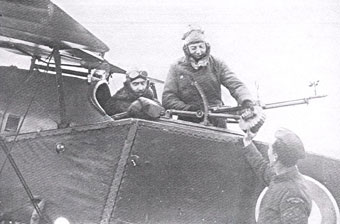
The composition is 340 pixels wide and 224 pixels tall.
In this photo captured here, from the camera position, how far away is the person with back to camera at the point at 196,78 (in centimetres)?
473

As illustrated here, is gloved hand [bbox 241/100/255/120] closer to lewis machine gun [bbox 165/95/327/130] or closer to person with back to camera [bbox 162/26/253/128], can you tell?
lewis machine gun [bbox 165/95/327/130]

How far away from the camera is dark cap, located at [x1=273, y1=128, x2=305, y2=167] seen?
3408 mm

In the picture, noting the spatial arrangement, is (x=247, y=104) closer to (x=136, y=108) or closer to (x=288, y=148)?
(x=288, y=148)

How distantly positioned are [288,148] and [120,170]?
4.67ft

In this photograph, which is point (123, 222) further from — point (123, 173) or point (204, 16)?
point (204, 16)

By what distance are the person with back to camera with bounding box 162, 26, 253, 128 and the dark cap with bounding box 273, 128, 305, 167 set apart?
1305 millimetres

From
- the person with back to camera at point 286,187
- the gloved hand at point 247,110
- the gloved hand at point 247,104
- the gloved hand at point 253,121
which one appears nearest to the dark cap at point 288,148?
the person with back to camera at point 286,187

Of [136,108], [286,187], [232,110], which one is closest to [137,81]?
[136,108]

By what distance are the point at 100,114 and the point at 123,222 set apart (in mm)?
1293

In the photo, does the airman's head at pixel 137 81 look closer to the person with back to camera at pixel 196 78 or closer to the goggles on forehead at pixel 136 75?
the goggles on forehead at pixel 136 75

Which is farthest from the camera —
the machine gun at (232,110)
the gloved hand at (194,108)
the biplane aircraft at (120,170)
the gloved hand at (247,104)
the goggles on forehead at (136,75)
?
the gloved hand at (194,108)

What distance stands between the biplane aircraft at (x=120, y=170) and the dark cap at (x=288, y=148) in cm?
55

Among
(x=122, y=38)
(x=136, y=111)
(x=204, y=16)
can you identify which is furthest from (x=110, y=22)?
(x=136, y=111)

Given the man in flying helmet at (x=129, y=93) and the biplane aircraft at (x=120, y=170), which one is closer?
the biplane aircraft at (x=120, y=170)
